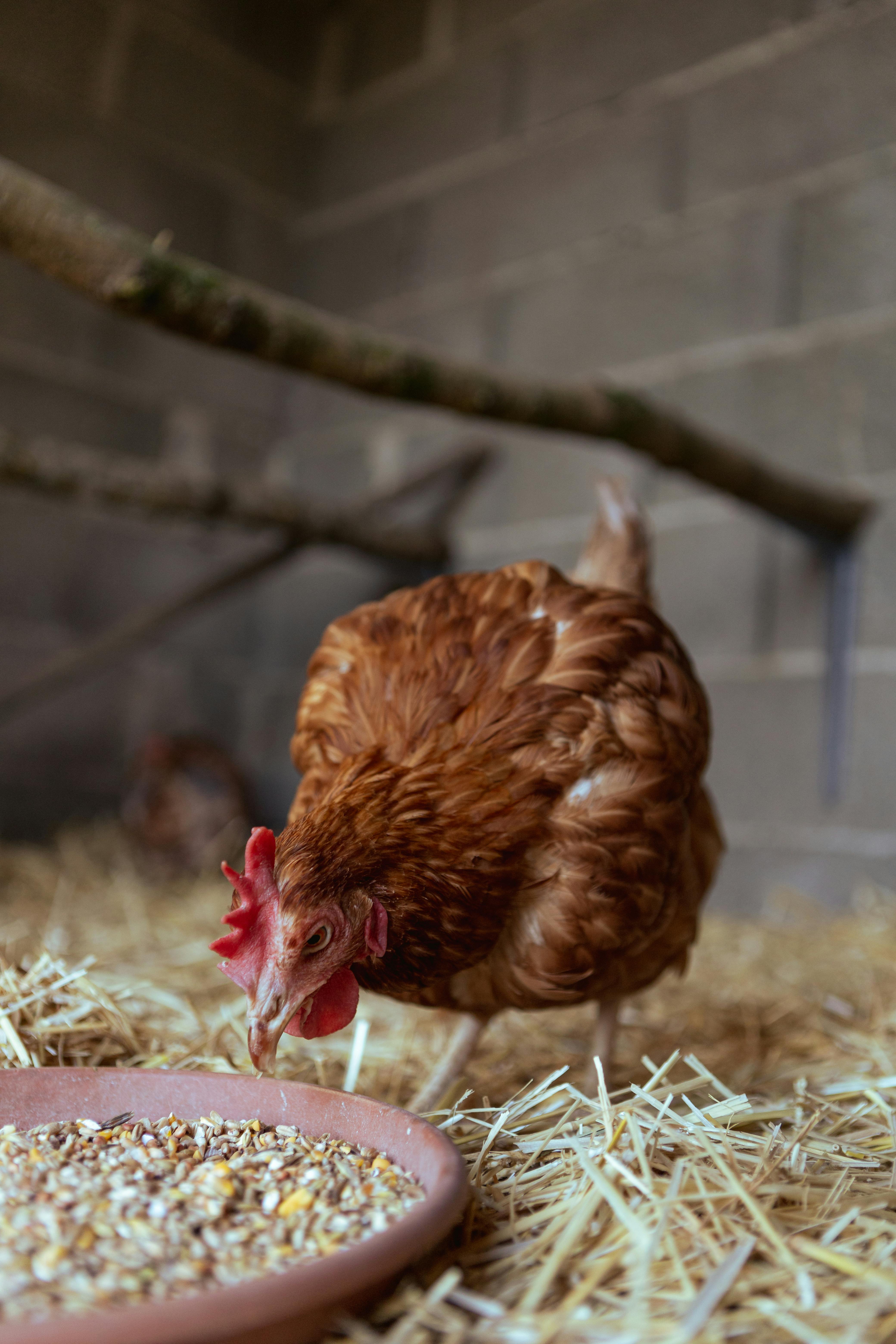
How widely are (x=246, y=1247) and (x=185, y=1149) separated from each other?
0.21 m

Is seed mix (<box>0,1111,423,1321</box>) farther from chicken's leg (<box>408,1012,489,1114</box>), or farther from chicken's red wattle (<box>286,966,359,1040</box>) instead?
chicken's leg (<box>408,1012,489,1114</box>)

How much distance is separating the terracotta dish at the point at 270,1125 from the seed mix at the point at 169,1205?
17mm

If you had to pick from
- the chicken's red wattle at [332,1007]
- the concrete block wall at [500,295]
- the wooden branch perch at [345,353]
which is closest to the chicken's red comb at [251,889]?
the chicken's red wattle at [332,1007]

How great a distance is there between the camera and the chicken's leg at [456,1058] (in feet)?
4.91

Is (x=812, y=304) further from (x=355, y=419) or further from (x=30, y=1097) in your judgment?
(x=30, y=1097)

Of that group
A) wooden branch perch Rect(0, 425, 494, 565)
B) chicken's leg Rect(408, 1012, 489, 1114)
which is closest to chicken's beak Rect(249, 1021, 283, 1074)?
chicken's leg Rect(408, 1012, 489, 1114)

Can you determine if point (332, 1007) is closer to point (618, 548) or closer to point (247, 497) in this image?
point (618, 548)

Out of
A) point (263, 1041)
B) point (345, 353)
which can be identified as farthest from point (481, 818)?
point (345, 353)

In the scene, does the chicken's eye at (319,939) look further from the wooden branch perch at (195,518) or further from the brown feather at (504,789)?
the wooden branch perch at (195,518)

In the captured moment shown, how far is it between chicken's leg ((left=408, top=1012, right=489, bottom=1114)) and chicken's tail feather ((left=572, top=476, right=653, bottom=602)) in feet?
2.45

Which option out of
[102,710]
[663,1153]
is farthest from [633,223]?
[663,1153]

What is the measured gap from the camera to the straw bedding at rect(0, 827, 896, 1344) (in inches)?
31.9

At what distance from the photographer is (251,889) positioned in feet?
3.49

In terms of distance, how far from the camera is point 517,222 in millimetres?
3717
